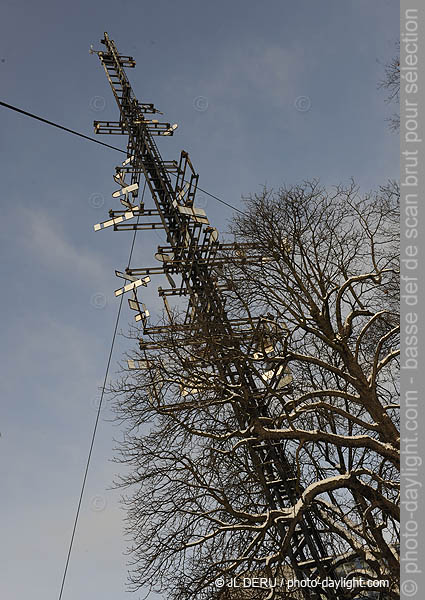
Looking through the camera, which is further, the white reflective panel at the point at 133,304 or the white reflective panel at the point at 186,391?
the white reflective panel at the point at 133,304

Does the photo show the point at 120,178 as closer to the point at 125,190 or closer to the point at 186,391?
the point at 125,190

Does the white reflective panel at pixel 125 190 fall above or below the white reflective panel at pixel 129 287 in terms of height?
above

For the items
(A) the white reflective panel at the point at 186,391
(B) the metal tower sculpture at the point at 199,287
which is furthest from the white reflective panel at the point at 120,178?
(A) the white reflective panel at the point at 186,391

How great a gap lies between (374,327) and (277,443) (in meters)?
3.79

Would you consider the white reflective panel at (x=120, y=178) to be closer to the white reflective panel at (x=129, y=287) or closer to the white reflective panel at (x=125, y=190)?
the white reflective panel at (x=125, y=190)

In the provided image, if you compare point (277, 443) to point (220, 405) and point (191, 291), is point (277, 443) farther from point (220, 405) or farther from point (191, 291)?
point (191, 291)

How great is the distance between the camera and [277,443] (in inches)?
405

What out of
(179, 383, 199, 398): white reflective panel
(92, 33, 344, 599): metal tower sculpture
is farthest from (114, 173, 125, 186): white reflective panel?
(179, 383, 199, 398): white reflective panel

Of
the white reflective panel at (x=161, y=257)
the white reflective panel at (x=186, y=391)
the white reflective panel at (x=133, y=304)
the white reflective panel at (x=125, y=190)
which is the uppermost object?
the white reflective panel at (x=125, y=190)

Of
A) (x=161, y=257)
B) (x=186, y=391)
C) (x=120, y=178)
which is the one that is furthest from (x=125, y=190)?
(x=186, y=391)

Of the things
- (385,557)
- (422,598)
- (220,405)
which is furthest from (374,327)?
(422,598)

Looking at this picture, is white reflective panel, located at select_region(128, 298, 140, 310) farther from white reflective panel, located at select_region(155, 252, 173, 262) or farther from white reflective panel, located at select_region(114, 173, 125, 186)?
white reflective panel, located at select_region(114, 173, 125, 186)

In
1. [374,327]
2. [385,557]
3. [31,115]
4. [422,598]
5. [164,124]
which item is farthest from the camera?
[164,124]

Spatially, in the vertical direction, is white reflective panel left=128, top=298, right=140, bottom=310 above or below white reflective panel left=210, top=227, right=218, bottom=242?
below
